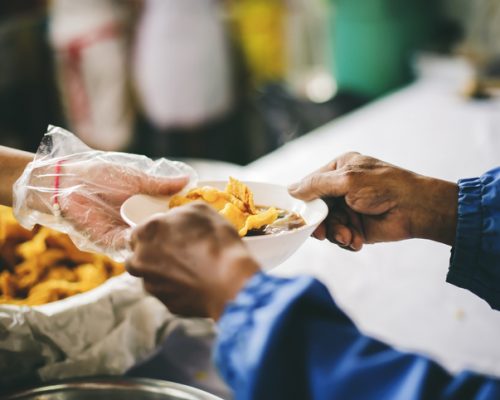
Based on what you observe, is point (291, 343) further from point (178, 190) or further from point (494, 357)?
point (494, 357)

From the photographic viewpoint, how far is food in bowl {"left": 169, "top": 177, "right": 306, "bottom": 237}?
3.12 feet

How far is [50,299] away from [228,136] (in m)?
2.85

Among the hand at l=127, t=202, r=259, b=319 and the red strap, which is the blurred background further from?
the hand at l=127, t=202, r=259, b=319

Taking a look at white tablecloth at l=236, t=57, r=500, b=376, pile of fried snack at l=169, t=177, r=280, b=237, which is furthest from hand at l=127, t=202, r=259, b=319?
white tablecloth at l=236, t=57, r=500, b=376

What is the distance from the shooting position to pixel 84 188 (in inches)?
41.2

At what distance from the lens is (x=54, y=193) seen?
1.02 metres

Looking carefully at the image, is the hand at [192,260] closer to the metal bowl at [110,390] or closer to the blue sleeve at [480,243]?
the metal bowl at [110,390]

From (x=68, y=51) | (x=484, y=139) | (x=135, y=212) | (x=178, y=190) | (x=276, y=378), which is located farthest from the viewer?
(x=68, y=51)

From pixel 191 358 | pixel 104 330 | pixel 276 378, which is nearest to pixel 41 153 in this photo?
pixel 104 330

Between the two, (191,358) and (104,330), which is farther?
(191,358)

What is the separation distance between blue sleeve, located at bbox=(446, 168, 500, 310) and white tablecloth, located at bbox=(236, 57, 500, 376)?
A: 32cm

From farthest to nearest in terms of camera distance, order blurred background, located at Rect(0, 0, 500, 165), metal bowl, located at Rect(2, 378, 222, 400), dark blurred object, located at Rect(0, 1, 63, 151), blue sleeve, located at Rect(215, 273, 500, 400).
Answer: dark blurred object, located at Rect(0, 1, 63, 151)
blurred background, located at Rect(0, 0, 500, 165)
metal bowl, located at Rect(2, 378, 222, 400)
blue sleeve, located at Rect(215, 273, 500, 400)

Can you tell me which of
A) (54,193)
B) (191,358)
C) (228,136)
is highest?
(54,193)

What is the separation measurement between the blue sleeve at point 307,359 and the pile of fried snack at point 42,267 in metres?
0.65
